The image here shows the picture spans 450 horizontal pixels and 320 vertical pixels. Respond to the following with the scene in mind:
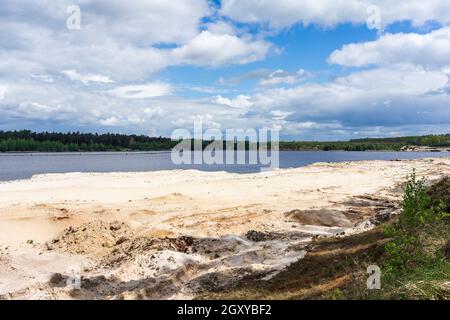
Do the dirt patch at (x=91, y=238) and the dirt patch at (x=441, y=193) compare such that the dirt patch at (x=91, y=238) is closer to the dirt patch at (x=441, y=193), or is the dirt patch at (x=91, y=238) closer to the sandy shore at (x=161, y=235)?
the sandy shore at (x=161, y=235)

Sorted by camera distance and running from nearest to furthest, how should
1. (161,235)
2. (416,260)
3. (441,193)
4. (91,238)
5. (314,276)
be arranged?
1. (416,260)
2. (314,276)
3. (91,238)
4. (161,235)
5. (441,193)

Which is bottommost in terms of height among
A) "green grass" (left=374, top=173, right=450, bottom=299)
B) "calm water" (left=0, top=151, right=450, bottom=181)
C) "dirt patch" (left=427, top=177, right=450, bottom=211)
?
"calm water" (left=0, top=151, right=450, bottom=181)

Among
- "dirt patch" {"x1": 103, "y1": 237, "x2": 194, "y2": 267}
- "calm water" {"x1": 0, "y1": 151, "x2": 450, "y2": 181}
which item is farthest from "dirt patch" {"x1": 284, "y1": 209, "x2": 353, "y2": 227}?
"calm water" {"x1": 0, "y1": 151, "x2": 450, "y2": 181}

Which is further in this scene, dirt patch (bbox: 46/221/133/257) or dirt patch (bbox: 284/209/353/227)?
dirt patch (bbox: 284/209/353/227)

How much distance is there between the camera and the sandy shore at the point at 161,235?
9.99 m

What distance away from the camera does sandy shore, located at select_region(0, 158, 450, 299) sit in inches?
393

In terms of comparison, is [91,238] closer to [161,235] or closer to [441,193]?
[161,235]

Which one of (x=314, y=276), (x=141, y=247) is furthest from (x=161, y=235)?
(x=314, y=276)

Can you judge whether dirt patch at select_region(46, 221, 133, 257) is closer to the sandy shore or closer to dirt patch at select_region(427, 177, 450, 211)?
the sandy shore

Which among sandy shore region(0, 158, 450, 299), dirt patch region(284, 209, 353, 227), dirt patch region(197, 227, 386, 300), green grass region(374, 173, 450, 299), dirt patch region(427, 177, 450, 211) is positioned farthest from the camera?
dirt patch region(284, 209, 353, 227)

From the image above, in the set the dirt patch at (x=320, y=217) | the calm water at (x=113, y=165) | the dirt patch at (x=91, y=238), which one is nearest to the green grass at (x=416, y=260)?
the dirt patch at (x=320, y=217)

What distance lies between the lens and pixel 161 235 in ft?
45.2

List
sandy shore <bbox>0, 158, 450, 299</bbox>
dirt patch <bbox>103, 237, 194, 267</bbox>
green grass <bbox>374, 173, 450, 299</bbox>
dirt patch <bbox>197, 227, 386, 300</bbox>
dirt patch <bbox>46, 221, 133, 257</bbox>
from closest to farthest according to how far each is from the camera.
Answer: green grass <bbox>374, 173, 450, 299</bbox> → dirt patch <bbox>197, 227, 386, 300</bbox> → sandy shore <bbox>0, 158, 450, 299</bbox> → dirt patch <bbox>103, 237, 194, 267</bbox> → dirt patch <bbox>46, 221, 133, 257</bbox>
